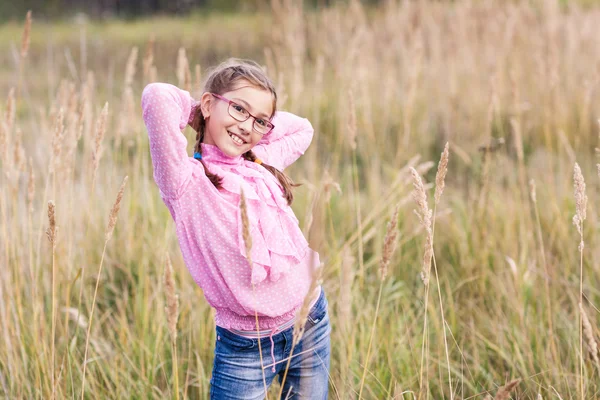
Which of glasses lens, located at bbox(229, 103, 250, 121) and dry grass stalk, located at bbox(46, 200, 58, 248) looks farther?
glasses lens, located at bbox(229, 103, 250, 121)

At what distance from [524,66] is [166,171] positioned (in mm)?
3839

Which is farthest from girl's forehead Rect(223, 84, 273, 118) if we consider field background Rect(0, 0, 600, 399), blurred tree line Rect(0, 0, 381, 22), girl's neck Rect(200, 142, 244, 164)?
blurred tree line Rect(0, 0, 381, 22)

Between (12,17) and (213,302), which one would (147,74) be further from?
(12,17)

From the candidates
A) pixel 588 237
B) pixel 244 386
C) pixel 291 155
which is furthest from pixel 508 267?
pixel 244 386

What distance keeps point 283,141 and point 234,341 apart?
504 mm

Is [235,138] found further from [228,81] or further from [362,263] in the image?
[362,263]

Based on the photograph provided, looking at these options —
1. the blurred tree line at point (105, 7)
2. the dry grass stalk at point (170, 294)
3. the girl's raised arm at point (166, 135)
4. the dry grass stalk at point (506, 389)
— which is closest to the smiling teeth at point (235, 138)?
the girl's raised arm at point (166, 135)

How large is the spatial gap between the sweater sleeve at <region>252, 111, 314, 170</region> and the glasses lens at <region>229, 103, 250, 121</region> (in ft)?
0.62

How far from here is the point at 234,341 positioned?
1.35m

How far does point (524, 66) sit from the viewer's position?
4477mm

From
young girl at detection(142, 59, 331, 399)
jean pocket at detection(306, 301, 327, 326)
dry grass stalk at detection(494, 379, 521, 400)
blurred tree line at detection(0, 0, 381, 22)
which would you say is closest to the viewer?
dry grass stalk at detection(494, 379, 521, 400)

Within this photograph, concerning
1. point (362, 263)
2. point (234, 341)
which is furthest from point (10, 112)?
point (362, 263)

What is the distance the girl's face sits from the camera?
1305mm

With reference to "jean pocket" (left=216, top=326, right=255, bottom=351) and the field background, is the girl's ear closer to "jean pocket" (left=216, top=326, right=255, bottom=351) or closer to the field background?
the field background
